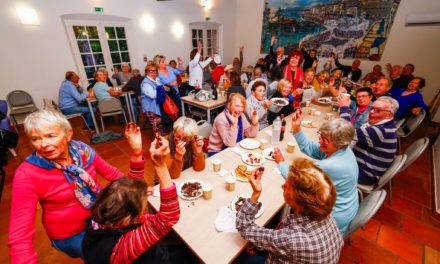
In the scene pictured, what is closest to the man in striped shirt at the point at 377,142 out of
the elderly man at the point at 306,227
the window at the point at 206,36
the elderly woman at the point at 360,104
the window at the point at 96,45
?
the elderly woman at the point at 360,104

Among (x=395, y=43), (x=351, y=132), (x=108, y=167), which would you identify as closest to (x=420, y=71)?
(x=395, y=43)

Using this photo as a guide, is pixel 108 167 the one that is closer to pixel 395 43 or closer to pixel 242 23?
pixel 395 43

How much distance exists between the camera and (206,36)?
8.61 m

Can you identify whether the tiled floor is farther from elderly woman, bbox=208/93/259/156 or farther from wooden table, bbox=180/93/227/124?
wooden table, bbox=180/93/227/124

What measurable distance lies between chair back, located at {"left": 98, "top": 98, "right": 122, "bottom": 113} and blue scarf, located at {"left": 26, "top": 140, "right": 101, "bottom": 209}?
10.5ft

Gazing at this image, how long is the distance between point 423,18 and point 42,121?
325 inches

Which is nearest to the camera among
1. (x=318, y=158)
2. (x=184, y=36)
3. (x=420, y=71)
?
(x=318, y=158)

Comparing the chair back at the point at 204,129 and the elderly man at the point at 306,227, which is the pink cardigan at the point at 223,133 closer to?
the chair back at the point at 204,129

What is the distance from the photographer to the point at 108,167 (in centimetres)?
155

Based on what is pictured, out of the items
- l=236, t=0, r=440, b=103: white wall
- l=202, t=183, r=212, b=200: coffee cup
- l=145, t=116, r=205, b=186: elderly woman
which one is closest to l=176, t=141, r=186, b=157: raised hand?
l=145, t=116, r=205, b=186: elderly woman

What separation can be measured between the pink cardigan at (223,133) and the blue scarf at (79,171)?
136 centimetres

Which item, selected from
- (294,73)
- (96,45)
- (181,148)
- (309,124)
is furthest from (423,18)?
(96,45)

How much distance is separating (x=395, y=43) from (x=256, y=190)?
7448mm

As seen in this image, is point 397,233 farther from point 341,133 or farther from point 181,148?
point 181,148
